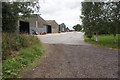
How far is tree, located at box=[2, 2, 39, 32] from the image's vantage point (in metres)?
7.27

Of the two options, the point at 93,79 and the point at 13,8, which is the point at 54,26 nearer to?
the point at 13,8

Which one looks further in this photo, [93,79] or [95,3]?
[95,3]

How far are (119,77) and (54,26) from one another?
41.6 metres

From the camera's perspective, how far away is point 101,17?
10039mm

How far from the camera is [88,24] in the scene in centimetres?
1164

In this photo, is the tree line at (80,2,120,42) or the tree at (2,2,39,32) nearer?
the tree at (2,2,39,32)

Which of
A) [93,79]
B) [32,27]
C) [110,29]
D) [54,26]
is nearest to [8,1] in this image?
[93,79]

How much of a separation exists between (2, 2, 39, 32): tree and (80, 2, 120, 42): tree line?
615 cm

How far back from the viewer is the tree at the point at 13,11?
727 cm

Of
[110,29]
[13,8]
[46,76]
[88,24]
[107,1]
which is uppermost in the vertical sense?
[107,1]

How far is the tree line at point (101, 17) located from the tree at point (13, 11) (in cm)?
615

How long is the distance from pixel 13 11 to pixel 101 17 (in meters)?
8.83

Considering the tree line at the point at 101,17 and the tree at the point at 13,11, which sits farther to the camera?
the tree line at the point at 101,17

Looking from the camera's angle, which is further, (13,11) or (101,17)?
(101,17)
